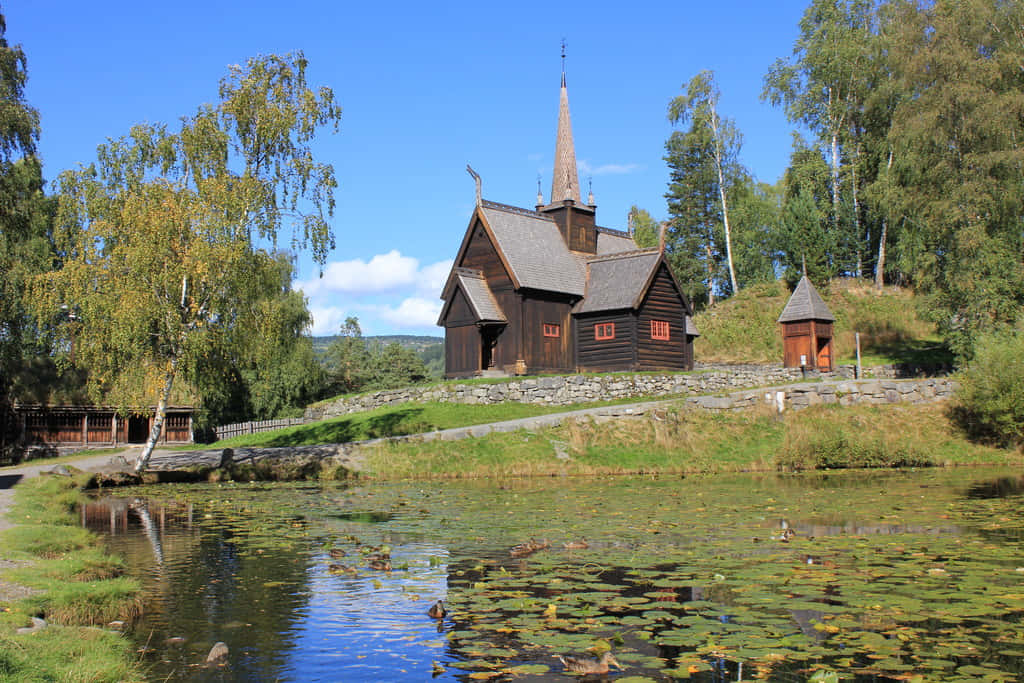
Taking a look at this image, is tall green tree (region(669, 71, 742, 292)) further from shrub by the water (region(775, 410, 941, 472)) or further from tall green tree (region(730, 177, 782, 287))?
shrub by the water (region(775, 410, 941, 472))

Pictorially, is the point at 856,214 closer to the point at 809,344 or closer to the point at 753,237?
the point at 753,237

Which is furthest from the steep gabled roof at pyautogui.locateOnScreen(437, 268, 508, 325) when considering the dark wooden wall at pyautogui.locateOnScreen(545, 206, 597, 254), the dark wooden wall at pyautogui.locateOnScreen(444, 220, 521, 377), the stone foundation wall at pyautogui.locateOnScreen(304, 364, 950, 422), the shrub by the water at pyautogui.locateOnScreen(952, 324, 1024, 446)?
the shrub by the water at pyautogui.locateOnScreen(952, 324, 1024, 446)

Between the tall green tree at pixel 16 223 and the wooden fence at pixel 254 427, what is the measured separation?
9.80 metres

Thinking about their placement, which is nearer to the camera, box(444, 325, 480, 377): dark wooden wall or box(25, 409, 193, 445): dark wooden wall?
box(25, 409, 193, 445): dark wooden wall

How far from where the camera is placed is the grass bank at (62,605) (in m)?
6.92

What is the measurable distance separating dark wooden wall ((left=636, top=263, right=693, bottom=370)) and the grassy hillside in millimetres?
12964

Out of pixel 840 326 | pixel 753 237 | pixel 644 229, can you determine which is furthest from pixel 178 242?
pixel 644 229

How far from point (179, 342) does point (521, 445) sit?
11310mm

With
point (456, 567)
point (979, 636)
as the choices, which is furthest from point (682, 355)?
point (979, 636)

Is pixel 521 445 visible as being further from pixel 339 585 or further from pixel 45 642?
pixel 45 642

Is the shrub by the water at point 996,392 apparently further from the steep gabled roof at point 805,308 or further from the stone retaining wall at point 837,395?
the steep gabled roof at point 805,308

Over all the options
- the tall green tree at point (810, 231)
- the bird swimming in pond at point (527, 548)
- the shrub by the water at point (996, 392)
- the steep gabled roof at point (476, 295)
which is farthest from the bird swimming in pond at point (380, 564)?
the tall green tree at point (810, 231)

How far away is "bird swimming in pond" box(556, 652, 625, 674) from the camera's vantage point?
7.06m

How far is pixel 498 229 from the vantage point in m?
44.5
